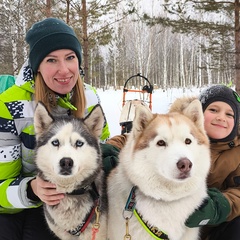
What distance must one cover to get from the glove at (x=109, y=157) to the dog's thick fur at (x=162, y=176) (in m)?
0.41

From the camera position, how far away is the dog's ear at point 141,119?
1.71 metres

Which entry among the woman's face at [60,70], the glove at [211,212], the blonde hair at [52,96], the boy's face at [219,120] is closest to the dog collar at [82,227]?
the glove at [211,212]

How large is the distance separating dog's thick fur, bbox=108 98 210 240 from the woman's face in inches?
28.4

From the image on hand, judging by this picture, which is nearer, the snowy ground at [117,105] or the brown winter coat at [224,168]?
the brown winter coat at [224,168]

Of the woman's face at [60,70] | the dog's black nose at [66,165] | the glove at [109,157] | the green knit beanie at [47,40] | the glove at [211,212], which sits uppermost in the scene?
the green knit beanie at [47,40]

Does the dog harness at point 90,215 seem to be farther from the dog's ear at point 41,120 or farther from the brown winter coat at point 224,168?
the brown winter coat at point 224,168

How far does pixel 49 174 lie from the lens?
1748 mm

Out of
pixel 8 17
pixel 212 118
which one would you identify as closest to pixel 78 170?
pixel 212 118

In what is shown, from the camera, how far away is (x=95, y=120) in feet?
6.37

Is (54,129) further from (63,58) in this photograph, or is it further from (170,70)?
(170,70)

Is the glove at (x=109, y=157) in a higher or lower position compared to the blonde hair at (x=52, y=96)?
lower

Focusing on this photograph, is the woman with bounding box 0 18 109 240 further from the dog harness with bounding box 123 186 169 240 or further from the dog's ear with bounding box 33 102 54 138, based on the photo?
the dog harness with bounding box 123 186 169 240

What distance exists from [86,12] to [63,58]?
6.05 m

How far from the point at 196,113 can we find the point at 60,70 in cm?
102
